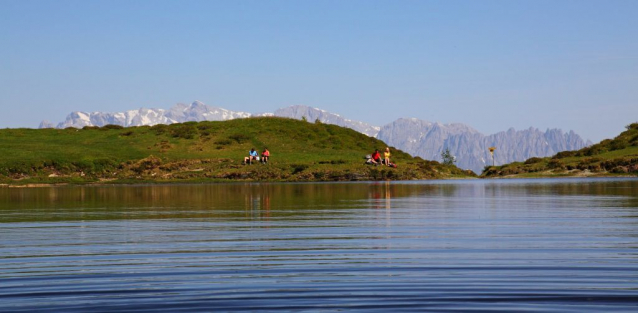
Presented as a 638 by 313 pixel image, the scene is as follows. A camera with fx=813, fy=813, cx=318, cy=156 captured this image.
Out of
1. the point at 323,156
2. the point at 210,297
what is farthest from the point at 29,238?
the point at 323,156

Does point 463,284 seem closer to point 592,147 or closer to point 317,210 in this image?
point 317,210

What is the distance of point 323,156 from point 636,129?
4300cm

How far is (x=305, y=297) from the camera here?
1305 centimetres

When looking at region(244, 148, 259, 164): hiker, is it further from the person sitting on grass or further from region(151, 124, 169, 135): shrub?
region(151, 124, 169, 135): shrub

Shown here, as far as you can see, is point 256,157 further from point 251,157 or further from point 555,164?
point 555,164

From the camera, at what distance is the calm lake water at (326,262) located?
12766 mm

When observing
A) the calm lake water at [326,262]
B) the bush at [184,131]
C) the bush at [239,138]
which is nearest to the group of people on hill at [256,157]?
the bush at [239,138]

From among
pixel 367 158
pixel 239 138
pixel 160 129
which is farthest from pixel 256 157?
pixel 160 129

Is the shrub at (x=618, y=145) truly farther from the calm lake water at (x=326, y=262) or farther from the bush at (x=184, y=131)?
the calm lake water at (x=326, y=262)

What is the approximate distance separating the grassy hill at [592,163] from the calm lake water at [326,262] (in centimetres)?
6167

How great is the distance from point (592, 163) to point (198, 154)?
47629mm

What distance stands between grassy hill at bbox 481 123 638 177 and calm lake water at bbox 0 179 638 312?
6167 centimetres

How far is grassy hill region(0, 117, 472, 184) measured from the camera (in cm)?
8925

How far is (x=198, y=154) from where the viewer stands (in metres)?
103
